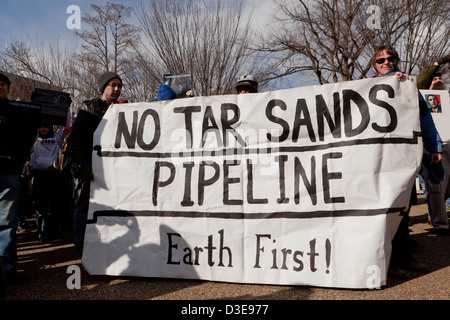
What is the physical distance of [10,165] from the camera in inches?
123

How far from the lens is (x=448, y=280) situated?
2.71 metres

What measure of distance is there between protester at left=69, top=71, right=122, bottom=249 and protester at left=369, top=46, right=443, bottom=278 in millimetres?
2821

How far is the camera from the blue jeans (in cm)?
302

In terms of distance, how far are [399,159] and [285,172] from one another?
906 mm

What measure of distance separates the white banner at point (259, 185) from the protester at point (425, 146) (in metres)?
0.38

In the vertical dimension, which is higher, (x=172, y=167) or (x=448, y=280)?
(x=172, y=167)

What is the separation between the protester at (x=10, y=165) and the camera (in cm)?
302

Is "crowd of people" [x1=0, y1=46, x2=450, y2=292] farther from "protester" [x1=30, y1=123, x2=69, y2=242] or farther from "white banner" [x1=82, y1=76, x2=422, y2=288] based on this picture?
"white banner" [x1=82, y1=76, x2=422, y2=288]

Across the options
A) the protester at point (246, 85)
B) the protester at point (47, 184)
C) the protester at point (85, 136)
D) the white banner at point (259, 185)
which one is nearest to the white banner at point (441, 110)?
the white banner at point (259, 185)

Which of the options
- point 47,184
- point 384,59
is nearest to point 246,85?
point 384,59

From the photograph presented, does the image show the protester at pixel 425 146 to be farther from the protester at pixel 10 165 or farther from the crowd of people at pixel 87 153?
the protester at pixel 10 165
